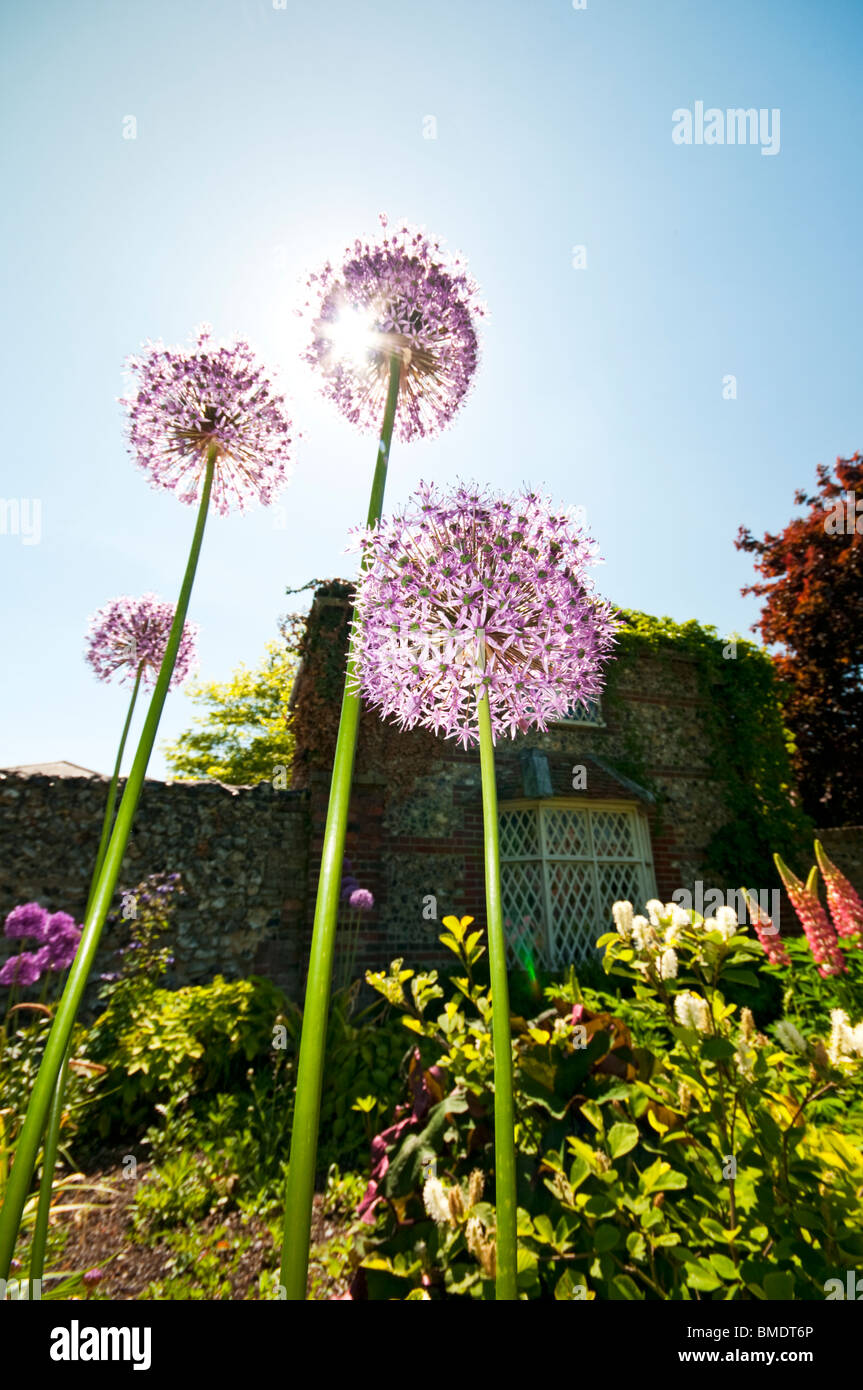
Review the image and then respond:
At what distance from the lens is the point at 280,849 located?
740cm

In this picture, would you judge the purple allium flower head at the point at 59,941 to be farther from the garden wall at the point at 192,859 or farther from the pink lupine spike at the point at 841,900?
the pink lupine spike at the point at 841,900

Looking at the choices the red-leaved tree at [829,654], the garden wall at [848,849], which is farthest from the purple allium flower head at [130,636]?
the red-leaved tree at [829,654]

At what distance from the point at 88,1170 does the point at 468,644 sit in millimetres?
5070

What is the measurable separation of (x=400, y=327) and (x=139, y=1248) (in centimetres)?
494

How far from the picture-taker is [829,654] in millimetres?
15680

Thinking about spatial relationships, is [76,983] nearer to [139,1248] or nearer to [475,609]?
[475,609]

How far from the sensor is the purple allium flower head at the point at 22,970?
3.99m

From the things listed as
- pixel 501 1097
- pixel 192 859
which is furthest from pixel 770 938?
pixel 192 859

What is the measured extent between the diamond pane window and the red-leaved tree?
9.10 meters

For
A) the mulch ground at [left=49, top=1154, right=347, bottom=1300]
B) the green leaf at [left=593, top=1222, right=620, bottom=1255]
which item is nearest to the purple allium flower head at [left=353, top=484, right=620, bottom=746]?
the green leaf at [left=593, top=1222, right=620, bottom=1255]

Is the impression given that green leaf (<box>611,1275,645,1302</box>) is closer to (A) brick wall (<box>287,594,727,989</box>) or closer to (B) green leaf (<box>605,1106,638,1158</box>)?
(B) green leaf (<box>605,1106,638,1158</box>)

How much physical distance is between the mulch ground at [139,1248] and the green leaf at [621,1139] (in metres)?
1.78

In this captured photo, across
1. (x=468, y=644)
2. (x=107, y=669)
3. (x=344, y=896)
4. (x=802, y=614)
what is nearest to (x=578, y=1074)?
(x=468, y=644)

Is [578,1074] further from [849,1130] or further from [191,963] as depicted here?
[191,963]
